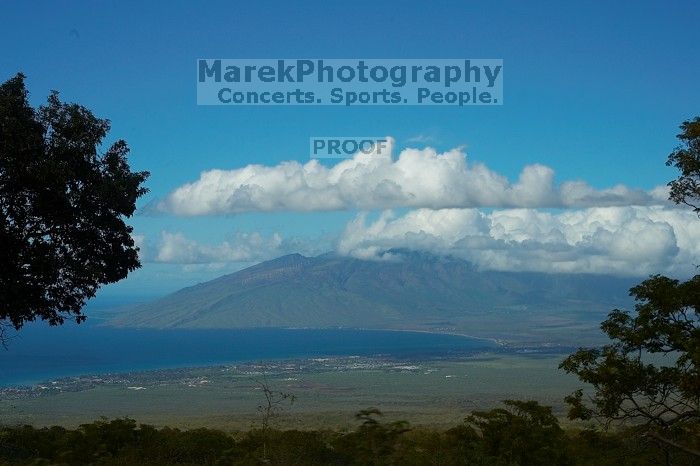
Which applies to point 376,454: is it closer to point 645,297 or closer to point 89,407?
point 645,297

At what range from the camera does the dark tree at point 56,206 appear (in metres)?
23.6

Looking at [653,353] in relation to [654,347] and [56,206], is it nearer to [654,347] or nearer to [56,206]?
[654,347]

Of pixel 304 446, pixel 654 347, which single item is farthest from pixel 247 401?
pixel 654 347

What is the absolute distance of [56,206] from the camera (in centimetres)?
2494

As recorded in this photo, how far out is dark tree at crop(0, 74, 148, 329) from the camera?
77.5ft

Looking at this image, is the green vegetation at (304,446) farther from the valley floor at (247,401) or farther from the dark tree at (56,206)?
the valley floor at (247,401)

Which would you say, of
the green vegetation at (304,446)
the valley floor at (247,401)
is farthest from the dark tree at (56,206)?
the valley floor at (247,401)

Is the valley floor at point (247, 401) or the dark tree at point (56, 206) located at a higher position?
the dark tree at point (56, 206)

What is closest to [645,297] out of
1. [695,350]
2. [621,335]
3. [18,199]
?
[621,335]

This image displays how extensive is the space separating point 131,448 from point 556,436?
1450 cm

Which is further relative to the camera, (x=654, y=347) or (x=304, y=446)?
(x=304, y=446)

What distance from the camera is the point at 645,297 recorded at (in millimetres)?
21953

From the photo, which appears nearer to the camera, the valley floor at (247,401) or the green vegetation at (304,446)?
the green vegetation at (304,446)

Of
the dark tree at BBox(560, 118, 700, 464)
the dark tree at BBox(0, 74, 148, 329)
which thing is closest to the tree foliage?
the dark tree at BBox(560, 118, 700, 464)
